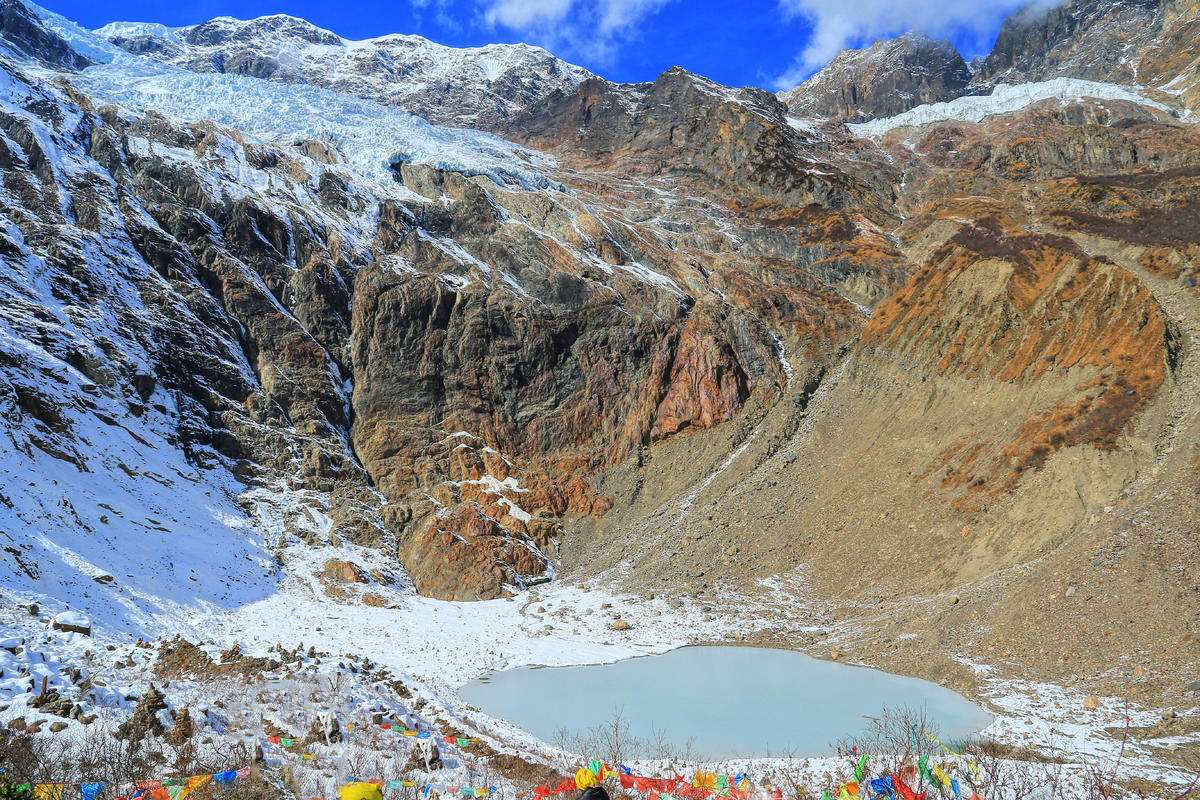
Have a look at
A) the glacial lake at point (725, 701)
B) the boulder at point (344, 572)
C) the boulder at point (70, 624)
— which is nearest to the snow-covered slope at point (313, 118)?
the boulder at point (344, 572)

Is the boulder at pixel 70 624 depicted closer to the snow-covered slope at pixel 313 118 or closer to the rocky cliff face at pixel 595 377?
the rocky cliff face at pixel 595 377

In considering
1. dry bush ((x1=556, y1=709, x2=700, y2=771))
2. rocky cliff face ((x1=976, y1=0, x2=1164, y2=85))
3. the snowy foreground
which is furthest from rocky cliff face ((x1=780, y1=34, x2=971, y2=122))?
A: dry bush ((x1=556, y1=709, x2=700, y2=771))

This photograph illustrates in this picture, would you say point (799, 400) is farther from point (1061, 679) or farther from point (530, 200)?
point (530, 200)

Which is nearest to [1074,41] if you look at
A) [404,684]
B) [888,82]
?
[888,82]

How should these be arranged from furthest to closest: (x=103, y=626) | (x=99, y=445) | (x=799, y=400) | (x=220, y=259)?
1. (x=220, y=259)
2. (x=799, y=400)
3. (x=99, y=445)
4. (x=103, y=626)

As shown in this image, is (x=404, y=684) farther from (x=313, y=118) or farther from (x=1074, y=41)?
(x=1074, y=41)

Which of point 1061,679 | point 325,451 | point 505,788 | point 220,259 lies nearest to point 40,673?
point 505,788

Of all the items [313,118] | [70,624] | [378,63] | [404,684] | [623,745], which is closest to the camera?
[70,624]
